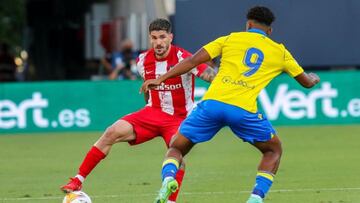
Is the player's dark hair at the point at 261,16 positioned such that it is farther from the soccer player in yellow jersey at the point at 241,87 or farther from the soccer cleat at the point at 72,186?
the soccer cleat at the point at 72,186

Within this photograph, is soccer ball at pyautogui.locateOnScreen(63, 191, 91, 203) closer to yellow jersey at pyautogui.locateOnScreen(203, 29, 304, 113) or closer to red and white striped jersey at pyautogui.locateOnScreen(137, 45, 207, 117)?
red and white striped jersey at pyautogui.locateOnScreen(137, 45, 207, 117)

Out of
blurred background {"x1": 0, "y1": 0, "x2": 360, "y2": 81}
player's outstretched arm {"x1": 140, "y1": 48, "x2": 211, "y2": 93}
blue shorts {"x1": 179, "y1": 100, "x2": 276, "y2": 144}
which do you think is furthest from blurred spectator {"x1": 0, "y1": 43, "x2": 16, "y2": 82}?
blue shorts {"x1": 179, "y1": 100, "x2": 276, "y2": 144}

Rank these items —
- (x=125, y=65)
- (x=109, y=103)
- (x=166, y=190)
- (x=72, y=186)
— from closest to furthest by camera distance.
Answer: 1. (x=166, y=190)
2. (x=72, y=186)
3. (x=109, y=103)
4. (x=125, y=65)

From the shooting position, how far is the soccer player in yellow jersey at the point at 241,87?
1045 cm

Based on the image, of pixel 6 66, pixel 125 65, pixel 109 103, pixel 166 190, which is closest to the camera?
pixel 166 190

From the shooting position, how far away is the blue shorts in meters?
10.4

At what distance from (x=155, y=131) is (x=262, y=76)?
1.89 meters

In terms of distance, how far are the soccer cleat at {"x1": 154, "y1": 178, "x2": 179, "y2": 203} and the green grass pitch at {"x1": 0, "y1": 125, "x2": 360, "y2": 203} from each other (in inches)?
75.1

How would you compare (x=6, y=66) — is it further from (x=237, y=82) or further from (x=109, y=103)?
(x=237, y=82)

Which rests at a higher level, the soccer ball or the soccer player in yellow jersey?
the soccer player in yellow jersey

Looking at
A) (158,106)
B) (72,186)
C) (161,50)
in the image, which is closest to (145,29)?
(158,106)

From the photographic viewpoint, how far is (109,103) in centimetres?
2447

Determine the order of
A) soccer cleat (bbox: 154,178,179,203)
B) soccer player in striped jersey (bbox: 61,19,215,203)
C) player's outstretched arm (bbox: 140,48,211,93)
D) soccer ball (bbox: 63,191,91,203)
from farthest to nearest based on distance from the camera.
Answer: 1. soccer player in striped jersey (bbox: 61,19,215,203)
2. soccer ball (bbox: 63,191,91,203)
3. player's outstretched arm (bbox: 140,48,211,93)
4. soccer cleat (bbox: 154,178,179,203)

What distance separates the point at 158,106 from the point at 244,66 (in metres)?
1.89
